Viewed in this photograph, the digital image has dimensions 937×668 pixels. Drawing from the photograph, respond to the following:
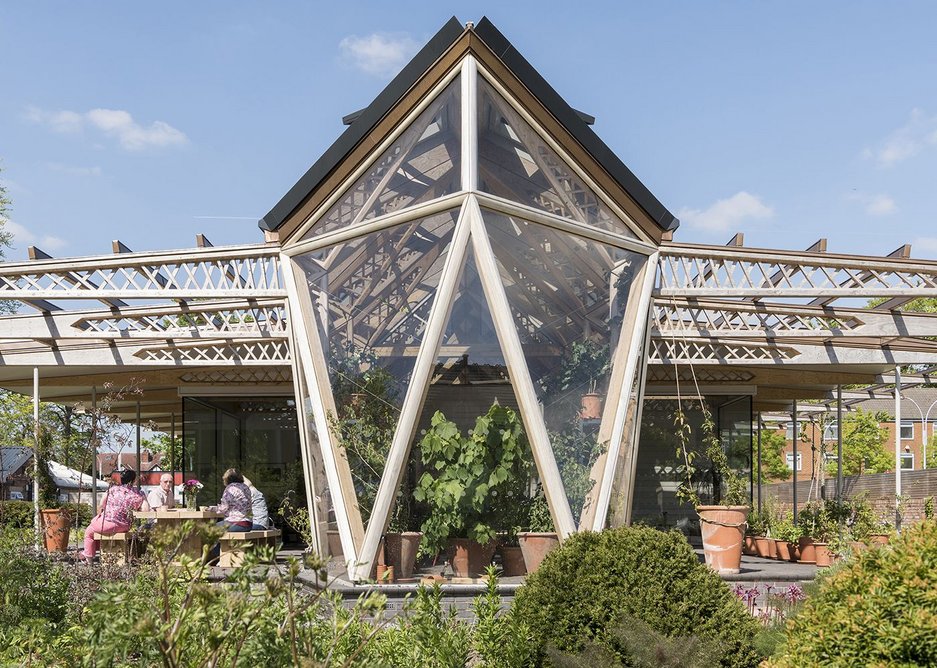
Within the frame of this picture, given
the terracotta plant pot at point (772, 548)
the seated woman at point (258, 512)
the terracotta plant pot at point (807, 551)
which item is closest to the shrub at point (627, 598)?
the seated woman at point (258, 512)

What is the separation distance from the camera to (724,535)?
11750mm

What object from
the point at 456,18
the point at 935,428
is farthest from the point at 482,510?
the point at 935,428

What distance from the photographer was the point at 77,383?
17391 millimetres

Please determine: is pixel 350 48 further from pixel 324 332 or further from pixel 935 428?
pixel 935 428

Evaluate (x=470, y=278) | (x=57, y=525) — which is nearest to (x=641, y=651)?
(x=470, y=278)

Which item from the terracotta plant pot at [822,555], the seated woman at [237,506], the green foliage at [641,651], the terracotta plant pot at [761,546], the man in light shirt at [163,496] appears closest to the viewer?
the green foliage at [641,651]

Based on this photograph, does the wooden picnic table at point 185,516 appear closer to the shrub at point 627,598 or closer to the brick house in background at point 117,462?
the brick house in background at point 117,462

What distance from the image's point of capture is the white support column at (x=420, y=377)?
10.2m

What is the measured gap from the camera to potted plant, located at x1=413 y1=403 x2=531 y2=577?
996 cm

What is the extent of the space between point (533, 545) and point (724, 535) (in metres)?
2.90

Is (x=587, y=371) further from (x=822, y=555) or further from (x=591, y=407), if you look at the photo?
(x=822, y=555)

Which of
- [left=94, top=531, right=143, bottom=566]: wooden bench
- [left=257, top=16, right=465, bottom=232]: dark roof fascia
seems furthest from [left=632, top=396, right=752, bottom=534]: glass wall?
[left=94, top=531, right=143, bottom=566]: wooden bench

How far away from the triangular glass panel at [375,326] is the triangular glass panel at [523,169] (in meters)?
0.70

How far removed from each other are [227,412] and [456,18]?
10.2 meters
